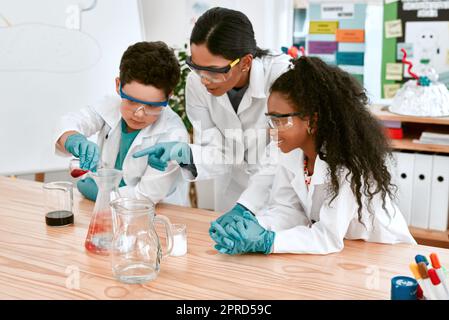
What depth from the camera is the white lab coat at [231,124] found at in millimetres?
1812

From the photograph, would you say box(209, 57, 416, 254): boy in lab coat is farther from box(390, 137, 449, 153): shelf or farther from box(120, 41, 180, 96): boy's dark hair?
box(390, 137, 449, 153): shelf

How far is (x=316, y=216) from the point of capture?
1.50 meters

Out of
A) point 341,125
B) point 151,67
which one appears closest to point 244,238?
point 341,125


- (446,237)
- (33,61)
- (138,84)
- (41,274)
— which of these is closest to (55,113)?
(33,61)

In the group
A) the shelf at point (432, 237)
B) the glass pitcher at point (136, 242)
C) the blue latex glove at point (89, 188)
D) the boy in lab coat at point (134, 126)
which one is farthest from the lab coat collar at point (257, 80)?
the shelf at point (432, 237)

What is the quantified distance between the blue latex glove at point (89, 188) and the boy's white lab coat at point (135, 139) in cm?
8

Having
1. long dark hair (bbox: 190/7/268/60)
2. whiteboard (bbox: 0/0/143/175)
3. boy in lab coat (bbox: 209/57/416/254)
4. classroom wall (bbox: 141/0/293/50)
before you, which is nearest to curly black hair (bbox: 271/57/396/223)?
boy in lab coat (bbox: 209/57/416/254)

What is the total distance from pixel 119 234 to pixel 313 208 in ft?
1.74

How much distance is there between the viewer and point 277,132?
1435 mm

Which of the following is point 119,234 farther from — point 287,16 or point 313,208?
point 287,16

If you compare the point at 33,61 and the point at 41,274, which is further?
the point at 33,61

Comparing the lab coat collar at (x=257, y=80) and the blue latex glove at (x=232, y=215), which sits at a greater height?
the lab coat collar at (x=257, y=80)

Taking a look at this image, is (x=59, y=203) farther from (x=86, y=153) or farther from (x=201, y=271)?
(x=201, y=271)

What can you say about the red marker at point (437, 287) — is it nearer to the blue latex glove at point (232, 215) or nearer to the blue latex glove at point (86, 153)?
the blue latex glove at point (232, 215)
